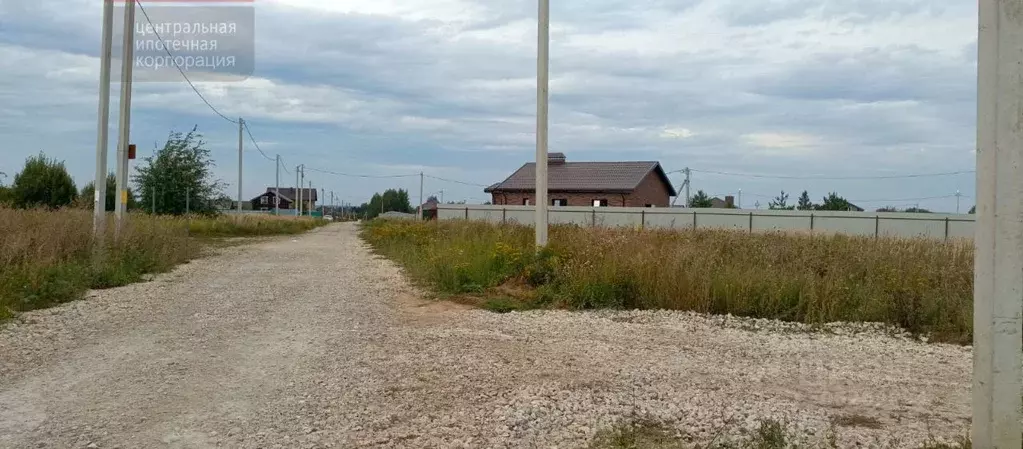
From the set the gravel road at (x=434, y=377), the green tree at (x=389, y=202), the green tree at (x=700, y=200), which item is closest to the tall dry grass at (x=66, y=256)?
the gravel road at (x=434, y=377)

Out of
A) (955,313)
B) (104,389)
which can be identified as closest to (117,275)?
(104,389)

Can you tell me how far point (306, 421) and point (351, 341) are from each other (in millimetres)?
2963

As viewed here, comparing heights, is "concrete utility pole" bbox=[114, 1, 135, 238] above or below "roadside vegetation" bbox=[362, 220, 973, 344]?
above

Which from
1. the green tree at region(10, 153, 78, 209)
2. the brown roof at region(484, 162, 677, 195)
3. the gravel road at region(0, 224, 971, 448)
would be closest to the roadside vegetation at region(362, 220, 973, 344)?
the gravel road at region(0, 224, 971, 448)

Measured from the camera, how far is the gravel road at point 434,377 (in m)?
A: 4.94

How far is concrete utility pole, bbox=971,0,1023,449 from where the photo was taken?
378cm

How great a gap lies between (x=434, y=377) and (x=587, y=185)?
44285mm

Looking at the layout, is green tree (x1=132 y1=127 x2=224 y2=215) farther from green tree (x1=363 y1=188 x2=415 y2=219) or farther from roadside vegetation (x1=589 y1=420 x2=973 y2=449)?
green tree (x1=363 y1=188 x2=415 y2=219)

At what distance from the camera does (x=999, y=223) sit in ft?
12.5

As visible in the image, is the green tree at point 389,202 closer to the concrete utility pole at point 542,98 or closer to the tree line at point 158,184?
the tree line at point 158,184

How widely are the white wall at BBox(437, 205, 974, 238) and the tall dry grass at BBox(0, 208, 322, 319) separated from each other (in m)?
16.6

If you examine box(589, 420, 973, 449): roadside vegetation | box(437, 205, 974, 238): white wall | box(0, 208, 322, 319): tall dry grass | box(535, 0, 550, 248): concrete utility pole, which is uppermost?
box(535, 0, 550, 248): concrete utility pole

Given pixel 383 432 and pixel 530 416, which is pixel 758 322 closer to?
pixel 530 416

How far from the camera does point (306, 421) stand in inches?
202
